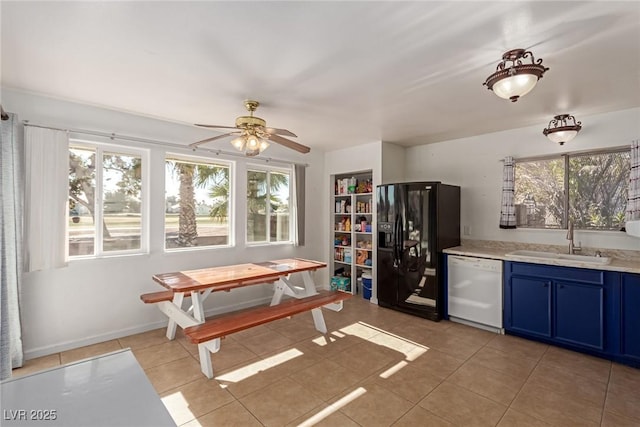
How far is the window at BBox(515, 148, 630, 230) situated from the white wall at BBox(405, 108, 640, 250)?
0.42 feet

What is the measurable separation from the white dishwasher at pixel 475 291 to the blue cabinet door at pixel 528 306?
0.11 m

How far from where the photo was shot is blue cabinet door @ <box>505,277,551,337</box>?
118 inches

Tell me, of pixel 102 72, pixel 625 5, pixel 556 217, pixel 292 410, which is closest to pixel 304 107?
pixel 102 72

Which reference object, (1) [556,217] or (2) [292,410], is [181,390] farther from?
(1) [556,217]

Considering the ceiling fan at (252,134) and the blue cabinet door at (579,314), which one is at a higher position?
the ceiling fan at (252,134)

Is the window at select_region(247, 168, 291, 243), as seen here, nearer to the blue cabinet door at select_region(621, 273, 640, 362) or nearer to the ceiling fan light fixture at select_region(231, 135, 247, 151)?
the ceiling fan light fixture at select_region(231, 135, 247, 151)

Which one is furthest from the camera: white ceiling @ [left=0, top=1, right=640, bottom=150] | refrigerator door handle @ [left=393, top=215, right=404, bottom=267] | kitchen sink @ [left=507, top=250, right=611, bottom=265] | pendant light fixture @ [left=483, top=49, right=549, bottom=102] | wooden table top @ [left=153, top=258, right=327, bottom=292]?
refrigerator door handle @ [left=393, top=215, right=404, bottom=267]

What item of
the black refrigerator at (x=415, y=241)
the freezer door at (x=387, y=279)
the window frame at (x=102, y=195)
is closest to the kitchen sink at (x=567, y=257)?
the black refrigerator at (x=415, y=241)

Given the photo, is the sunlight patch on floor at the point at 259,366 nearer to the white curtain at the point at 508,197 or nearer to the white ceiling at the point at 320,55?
the white ceiling at the point at 320,55

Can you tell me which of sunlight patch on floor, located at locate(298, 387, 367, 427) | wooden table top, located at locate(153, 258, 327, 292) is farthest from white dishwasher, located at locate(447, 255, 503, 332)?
sunlight patch on floor, located at locate(298, 387, 367, 427)

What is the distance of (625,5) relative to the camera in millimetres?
1552

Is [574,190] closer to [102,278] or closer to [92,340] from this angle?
[102,278]

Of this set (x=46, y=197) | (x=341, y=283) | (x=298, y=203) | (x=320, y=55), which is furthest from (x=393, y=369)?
(x=46, y=197)

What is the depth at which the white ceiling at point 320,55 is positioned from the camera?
5.31 feet
